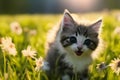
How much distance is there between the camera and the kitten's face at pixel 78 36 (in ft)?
14.7

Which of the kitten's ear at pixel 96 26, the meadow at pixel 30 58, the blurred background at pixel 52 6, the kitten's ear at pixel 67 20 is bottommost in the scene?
the blurred background at pixel 52 6

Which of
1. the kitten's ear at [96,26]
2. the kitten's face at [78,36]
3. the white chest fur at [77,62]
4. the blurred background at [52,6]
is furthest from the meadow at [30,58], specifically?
the blurred background at [52,6]

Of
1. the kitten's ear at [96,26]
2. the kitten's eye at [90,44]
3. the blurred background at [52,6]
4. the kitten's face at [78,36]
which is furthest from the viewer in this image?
the blurred background at [52,6]

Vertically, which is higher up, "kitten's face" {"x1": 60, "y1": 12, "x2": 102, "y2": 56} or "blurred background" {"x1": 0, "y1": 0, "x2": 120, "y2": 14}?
"kitten's face" {"x1": 60, "y1": 12, "x2": 102, "y2": 56}

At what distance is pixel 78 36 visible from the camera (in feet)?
15.1

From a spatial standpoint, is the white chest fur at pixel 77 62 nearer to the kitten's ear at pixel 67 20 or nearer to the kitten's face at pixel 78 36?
the kitten's face at pixel 78 36

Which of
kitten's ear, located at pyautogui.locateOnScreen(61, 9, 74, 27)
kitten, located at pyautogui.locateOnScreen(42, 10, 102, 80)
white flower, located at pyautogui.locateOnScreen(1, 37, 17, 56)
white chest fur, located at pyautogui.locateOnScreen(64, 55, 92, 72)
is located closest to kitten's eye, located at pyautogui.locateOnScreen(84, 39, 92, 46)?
kitten, located at pyautogui.locateOnScreen(42, 10, 102, 80)

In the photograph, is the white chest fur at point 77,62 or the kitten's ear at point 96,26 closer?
the white chest fur at point 77,62

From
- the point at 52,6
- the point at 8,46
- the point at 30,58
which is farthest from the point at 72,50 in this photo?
the point at 52,6

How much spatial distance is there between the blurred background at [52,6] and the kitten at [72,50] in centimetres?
2552

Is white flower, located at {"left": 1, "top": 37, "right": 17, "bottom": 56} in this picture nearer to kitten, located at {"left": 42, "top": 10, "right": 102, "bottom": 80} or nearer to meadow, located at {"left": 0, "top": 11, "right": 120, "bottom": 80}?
meadow, located at {"left": 0, "top": 11, "right": 120, "bottom": 80}

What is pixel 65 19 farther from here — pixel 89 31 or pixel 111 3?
pixel 111 3

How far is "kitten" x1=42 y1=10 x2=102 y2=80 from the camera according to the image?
4529 mm

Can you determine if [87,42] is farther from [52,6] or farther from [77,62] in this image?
[52,6]
